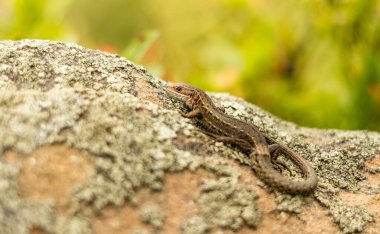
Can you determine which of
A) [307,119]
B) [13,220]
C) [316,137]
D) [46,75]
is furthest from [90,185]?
[307,119]

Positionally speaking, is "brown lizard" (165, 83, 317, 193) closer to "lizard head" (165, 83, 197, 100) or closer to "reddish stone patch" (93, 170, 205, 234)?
"lizard head" (165, 83, 197, 100)

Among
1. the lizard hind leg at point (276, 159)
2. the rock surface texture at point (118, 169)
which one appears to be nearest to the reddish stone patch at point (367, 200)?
the rock surface texture at point (118, 169)

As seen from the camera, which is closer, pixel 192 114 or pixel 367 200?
pixel 367 200

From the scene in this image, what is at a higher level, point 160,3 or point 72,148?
point 160,3

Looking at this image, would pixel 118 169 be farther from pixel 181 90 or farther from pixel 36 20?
pixel 36 20

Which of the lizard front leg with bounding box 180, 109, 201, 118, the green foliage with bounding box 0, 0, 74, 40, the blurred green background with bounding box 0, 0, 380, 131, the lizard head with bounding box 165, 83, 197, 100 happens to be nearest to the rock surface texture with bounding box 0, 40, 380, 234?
the lizard front leg with bounding box 180, 109, 201, 118

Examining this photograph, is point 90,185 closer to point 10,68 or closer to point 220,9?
point 10,68

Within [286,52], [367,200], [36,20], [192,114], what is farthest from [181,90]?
[286,52]
